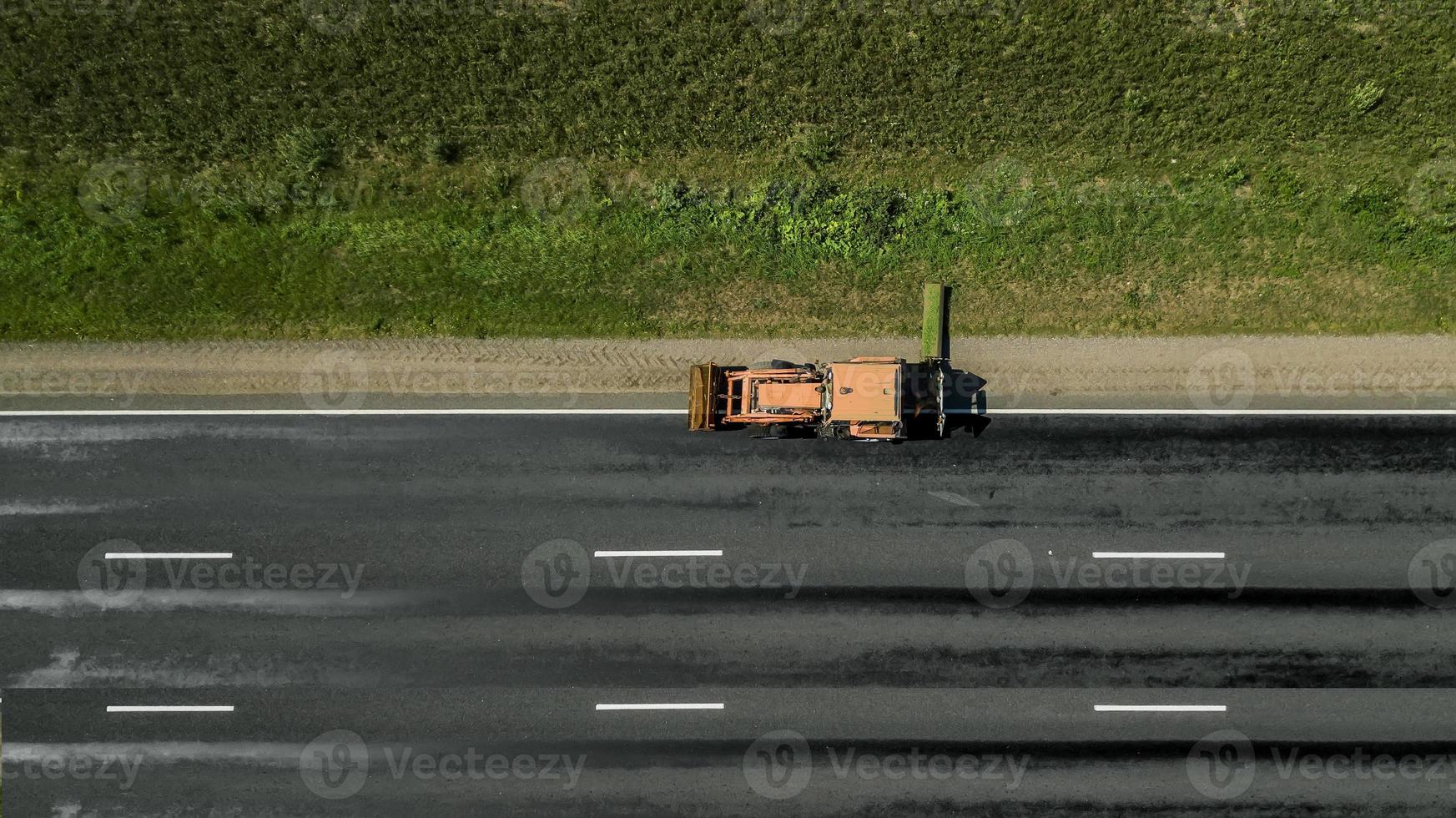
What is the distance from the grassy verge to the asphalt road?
318 centimetres

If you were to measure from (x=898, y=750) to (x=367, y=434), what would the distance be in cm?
1661

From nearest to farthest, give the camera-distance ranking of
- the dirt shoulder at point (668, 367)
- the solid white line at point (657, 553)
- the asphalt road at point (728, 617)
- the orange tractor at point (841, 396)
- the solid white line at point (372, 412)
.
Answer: the orange tractor at point (841, 396) → the asphalt road at point (728, 617) → the solid white line at point (657, 553) → the solid white line at point (372, 412) → the dirt shoulder at point (668, 367)

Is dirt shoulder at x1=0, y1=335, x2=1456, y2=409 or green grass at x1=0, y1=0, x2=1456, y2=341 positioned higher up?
green grass at x1=0, y1=0, x2=1456, y2=341

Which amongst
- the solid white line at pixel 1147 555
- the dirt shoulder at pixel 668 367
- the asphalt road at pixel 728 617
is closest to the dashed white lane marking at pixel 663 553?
the asphalt road at pixel 728 617

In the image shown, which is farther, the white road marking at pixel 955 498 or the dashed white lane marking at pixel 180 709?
the white road marking at pixel 955 498

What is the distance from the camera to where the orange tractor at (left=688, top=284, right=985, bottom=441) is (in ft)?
63.6

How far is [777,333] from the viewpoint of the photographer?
21.7m

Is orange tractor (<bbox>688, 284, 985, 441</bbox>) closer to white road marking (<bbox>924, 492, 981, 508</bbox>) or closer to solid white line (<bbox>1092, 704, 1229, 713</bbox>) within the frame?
white road marking (<bbox>924, 492, 981, 508</bbox>)

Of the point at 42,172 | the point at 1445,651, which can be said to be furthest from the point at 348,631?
the point at 1445,651

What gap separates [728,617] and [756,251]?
33.5 ft

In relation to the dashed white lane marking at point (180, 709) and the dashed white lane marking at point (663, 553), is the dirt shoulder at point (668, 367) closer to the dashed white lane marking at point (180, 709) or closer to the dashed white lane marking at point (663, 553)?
the dashed white lane marking at point (663, 553)

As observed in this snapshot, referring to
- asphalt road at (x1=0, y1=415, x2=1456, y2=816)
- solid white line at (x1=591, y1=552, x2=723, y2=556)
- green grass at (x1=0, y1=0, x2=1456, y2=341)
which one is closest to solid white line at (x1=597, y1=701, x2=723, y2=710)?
asphalt road at (x1=0, y1=415, x2=1456, y2=816)

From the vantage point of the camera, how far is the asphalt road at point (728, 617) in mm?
20016

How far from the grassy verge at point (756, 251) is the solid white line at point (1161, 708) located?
10063 millimetres
